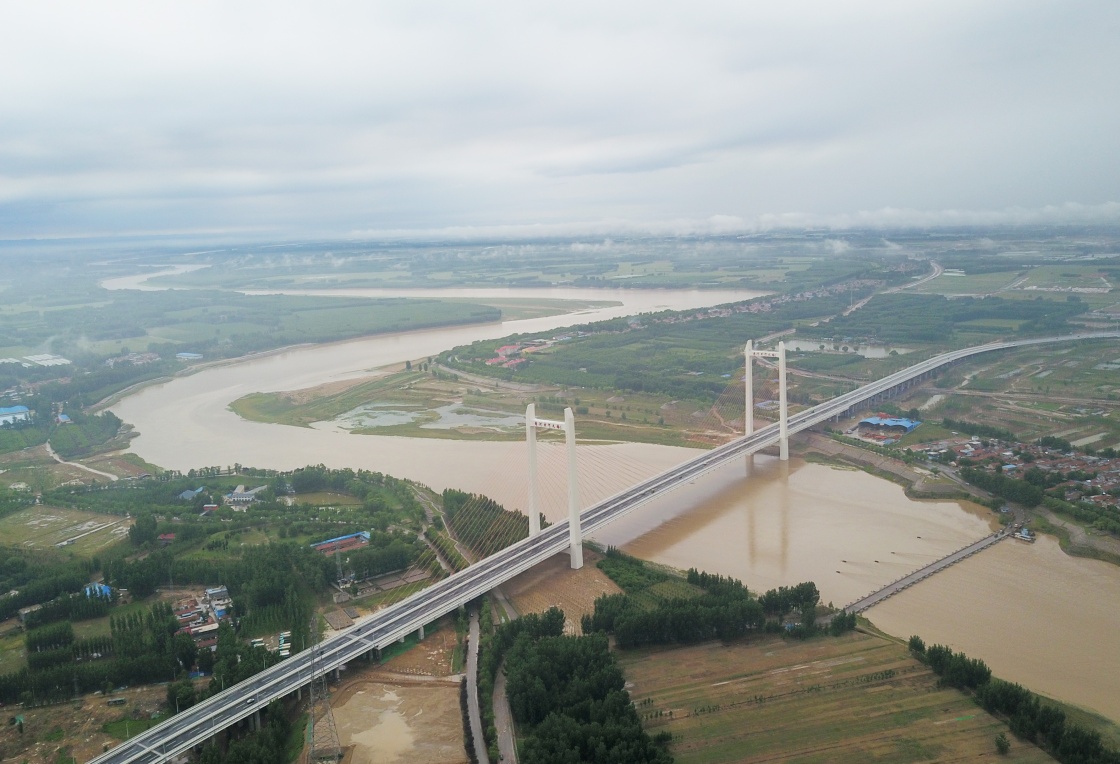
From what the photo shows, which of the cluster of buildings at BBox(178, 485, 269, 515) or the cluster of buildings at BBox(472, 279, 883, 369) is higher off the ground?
the cluster of buildings at BBox(472, 279, 883, 369)

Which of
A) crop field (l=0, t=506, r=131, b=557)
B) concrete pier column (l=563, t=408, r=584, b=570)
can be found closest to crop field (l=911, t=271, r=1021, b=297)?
concrete pier column (l=563, t=408, r=584, b=570)

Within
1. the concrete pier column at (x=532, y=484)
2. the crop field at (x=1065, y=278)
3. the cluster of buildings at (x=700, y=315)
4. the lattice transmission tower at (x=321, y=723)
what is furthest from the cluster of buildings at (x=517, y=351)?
the crop field at (x=1065, y=278)

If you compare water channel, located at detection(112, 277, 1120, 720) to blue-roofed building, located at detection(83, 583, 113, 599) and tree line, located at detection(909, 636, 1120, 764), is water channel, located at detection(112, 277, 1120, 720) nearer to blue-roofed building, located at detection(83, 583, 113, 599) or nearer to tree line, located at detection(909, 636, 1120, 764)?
tree line, located at detection(909, 636, 1120, 764)

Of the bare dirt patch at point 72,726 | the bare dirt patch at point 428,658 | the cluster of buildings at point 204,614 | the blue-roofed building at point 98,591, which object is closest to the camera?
the bare dirt patch at point 72,726

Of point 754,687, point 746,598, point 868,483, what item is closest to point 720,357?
point 868,483

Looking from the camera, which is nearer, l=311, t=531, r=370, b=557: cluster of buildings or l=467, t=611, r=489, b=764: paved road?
l=467, t=611, r=489, b=764: paved road

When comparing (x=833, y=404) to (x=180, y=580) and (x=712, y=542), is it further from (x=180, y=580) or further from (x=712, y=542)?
(x=180, y=580)

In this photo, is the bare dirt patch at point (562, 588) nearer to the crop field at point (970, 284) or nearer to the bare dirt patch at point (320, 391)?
the bare dirt patch at point (320, 391)
